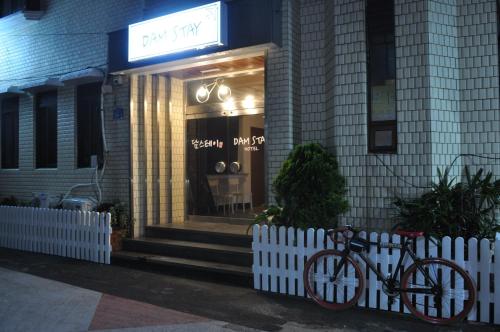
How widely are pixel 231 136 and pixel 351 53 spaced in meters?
3.37

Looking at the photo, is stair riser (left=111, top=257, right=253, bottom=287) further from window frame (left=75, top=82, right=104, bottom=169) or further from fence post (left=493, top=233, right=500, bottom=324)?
fence post (left=493, top=233, right=500, bottom=324)

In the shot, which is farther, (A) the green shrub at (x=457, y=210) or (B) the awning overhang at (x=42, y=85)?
(B) the awning overhang at (x=42, y=85)

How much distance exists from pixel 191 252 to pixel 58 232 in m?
3.16

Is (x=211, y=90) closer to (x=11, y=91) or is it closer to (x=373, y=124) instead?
(x=373, y=124)

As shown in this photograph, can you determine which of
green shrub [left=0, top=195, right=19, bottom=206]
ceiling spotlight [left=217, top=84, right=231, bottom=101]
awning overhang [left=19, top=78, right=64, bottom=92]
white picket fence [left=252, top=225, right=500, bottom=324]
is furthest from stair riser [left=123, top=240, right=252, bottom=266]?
green shrub [left=0, top=195, right=19, bottom=206]

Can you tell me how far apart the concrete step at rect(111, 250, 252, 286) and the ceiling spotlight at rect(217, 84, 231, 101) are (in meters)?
3.41

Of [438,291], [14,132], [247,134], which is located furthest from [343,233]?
[14,132]

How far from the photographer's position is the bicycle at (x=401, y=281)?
17.1 ft

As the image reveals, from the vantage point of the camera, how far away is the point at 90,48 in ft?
34.1

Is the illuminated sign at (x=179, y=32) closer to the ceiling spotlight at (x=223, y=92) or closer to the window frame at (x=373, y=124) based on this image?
the ceiling spotlight at (x=223, y=92)

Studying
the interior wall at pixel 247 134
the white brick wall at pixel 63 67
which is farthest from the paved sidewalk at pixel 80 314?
the interior wall at pixel 247 134

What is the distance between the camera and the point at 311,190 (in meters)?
6.57

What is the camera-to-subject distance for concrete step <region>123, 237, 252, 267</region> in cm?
743

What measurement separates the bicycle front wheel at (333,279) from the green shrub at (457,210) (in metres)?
0.91
